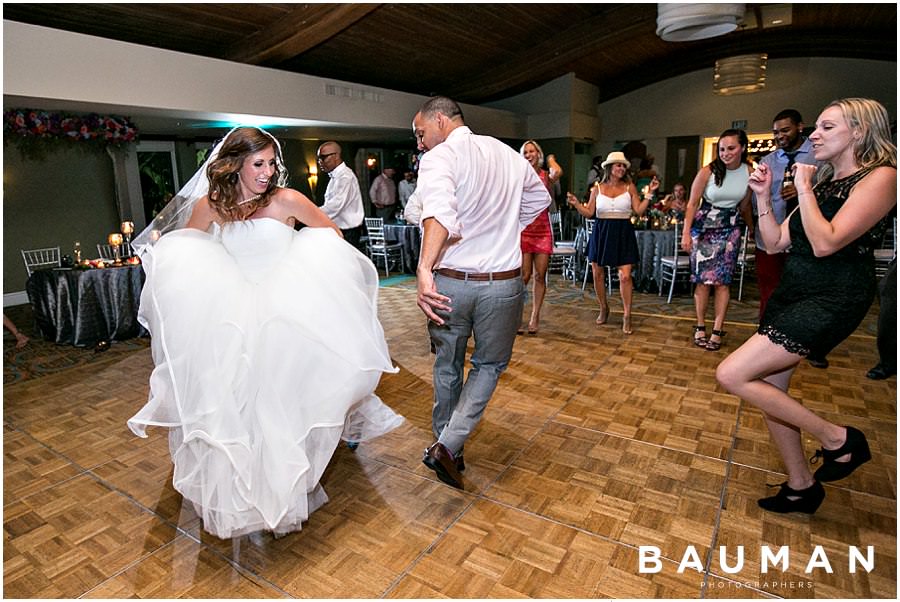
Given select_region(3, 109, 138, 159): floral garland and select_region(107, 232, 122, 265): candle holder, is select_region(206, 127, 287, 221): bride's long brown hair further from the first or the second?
select_region(3, 109, 138, 159): floral garland

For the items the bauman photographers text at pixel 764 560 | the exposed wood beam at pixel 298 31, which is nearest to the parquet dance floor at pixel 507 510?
the bauman photographers text at pixel 764 560

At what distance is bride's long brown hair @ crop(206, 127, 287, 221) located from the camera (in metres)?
2.18

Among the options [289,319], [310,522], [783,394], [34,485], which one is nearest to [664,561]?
[783,394]

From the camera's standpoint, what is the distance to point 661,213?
6.96m

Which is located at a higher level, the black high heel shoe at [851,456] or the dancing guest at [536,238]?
the dancing guest at [536,238]

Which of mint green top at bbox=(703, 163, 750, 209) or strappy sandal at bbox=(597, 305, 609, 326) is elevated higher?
mint green top at bbox=(703, 163, 750, 209)

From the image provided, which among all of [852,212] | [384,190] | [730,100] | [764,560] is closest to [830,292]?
[852,212]

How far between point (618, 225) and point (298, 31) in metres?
4.16

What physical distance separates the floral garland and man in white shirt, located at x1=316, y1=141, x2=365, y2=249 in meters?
3.73

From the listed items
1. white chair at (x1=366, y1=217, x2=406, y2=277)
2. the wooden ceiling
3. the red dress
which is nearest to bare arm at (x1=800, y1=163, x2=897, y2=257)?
the red dress

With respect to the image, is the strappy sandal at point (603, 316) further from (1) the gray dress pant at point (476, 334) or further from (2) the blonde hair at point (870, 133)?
(2) the blonde hair at point (870, 133)

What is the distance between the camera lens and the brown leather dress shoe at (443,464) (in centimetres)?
227

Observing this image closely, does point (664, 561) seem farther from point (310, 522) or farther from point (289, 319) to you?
point (289, 319)

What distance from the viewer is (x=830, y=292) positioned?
1.88 meters
